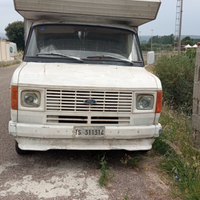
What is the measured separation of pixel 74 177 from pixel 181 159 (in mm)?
1745

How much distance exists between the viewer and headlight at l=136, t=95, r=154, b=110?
4078mm

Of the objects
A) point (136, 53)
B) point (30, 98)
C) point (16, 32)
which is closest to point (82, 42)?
point (136, 53)

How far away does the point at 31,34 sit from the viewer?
16.9ft

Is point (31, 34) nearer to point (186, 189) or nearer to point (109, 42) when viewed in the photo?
point (109, 42)

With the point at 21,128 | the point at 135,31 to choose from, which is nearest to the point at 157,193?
the point at 21,128

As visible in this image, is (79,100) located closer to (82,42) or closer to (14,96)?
(14,96)

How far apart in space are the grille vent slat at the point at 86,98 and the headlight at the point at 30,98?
0.52 ft

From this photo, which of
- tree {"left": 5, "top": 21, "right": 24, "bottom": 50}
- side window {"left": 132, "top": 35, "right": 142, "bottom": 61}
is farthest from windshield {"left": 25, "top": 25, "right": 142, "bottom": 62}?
tree {"left": 5, "top": 21, "right": 24, "bottom": 50}

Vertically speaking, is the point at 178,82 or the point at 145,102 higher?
the point at 145,102

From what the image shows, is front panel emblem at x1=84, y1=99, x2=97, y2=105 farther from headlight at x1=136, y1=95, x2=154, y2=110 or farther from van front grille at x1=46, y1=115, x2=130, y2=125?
headlight at x1=136, y1=95, x2=154, y2=110

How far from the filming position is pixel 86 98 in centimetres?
385

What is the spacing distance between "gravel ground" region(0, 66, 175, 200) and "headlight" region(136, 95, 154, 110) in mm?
1032

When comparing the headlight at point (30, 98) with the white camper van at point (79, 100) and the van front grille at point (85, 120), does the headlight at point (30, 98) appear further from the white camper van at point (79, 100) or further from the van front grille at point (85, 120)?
the van front grille at point (85, 120)

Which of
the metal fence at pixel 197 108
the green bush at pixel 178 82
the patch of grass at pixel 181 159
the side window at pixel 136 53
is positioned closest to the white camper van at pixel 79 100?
the side window at pixel 136 53
